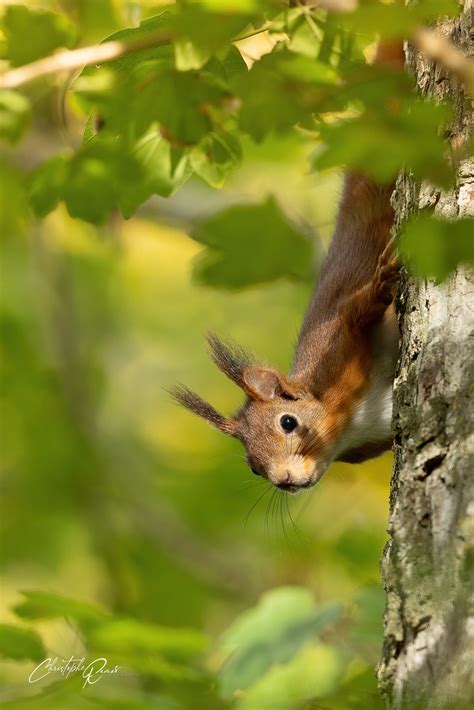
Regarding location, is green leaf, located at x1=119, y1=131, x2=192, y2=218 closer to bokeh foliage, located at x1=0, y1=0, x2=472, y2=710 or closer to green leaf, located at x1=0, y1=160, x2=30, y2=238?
bokeh foliage, located at x1=0, y1=0, x2=472, y2=710

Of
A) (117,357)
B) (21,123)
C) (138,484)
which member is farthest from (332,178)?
(117,357)

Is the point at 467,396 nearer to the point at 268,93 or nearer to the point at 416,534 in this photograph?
the point at 416,534

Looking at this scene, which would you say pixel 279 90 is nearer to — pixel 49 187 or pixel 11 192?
pixel 49 187

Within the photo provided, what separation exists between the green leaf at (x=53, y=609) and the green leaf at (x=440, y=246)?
191 cm

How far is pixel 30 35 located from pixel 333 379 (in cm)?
198

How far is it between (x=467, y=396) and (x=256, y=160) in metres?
3.54

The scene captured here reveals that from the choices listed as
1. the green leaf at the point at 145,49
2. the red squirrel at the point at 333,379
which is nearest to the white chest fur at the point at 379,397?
the red squirrel at the point at 333,379

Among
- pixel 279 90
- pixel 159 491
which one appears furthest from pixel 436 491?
pixel 159 491

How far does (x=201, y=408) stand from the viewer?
4.00 m

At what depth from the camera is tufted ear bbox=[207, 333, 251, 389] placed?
3791 millimetres

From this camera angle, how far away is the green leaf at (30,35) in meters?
2.34

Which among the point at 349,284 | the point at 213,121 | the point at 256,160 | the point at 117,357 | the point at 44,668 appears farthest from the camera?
the point at 117,357

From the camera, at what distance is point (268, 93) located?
6.04 ft

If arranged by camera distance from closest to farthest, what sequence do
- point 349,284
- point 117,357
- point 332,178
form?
point 349,284 < point 332,178 < point 117,357
